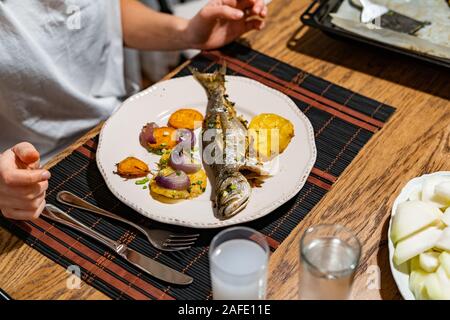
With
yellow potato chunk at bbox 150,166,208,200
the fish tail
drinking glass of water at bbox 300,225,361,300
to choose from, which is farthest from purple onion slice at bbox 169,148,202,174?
drinking glass of water at bbox 300,225,361,300

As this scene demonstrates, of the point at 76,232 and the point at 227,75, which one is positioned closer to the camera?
the point at 76,232

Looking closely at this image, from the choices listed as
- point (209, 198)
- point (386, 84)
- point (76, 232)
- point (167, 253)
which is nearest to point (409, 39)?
point (386, 84)

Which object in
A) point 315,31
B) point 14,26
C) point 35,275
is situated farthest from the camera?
point 315,31

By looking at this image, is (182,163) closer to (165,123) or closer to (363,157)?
(165,123)

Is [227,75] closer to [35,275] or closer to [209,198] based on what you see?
[209,198]

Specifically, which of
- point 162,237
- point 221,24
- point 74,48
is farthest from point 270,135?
point 74,48

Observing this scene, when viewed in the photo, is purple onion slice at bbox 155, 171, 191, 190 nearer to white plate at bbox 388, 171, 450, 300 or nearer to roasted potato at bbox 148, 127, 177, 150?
roasted potato at bbox 148, 127, 177, 150

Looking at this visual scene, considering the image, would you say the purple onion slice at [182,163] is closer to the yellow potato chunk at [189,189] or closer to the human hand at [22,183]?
the yellow potato chunk at [189,189]

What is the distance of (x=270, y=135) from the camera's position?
1242mm

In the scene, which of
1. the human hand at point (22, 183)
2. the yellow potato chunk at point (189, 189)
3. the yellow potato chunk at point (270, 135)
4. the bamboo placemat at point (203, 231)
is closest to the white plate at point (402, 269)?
the bamboo placemat at point (203, 231)

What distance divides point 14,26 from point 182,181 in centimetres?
61

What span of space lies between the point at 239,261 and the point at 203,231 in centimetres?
21

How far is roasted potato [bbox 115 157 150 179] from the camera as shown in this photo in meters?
1.18

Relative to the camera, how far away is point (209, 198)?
115cm
